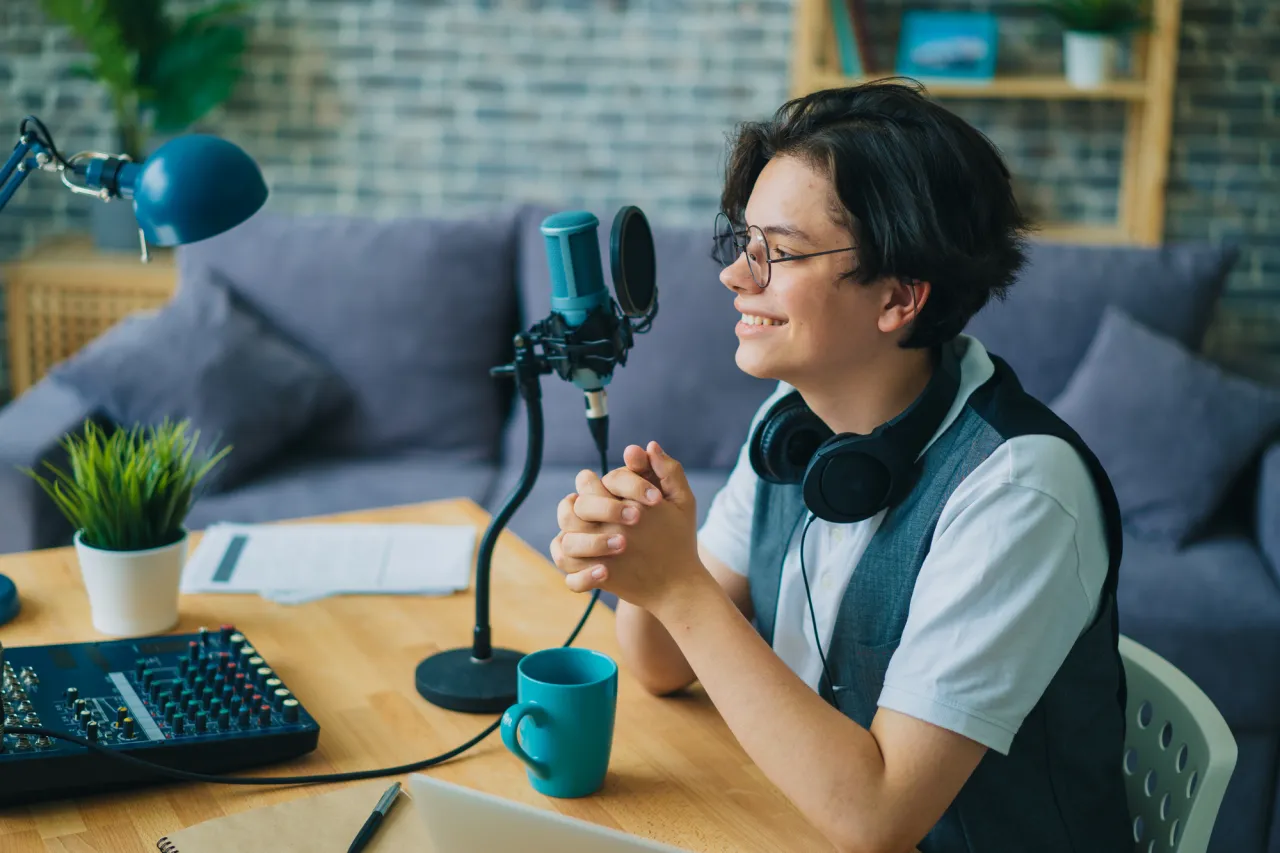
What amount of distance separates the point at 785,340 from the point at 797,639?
0.32 meters

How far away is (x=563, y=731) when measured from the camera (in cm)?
107

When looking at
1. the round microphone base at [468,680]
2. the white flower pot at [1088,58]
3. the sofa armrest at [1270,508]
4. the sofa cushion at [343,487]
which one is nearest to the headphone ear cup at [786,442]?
the round microphone base at [468,680]

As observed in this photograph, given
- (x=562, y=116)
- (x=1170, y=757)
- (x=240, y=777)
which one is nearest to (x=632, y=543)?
(x=240, y=777)

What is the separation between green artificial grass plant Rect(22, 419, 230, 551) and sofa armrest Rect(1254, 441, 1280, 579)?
2.05m

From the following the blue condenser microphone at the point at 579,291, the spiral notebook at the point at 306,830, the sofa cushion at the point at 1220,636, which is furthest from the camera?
the sofa cushion at the point at 1220,636

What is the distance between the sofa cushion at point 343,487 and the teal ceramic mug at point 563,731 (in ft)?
5.13

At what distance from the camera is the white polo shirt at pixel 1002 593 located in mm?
1043

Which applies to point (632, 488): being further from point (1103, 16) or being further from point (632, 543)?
point (1103, 16)

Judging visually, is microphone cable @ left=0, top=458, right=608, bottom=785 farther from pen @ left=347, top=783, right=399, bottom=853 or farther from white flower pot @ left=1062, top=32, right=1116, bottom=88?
white flower pot @ left=1062, top=32, right=1116, bottom=88

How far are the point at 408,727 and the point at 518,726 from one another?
181 millimetres

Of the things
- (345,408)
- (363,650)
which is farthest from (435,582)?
(345,408)

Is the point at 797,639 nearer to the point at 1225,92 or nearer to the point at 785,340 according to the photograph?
the point at 785,340

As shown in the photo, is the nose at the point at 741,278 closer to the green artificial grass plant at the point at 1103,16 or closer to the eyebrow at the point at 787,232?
the eyebrow at the point at 787,232

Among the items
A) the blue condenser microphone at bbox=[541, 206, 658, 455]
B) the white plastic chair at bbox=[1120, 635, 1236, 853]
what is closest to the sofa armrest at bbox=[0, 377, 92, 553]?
the blue condenser microphone at bbox=[541, 206, 658, 455]
